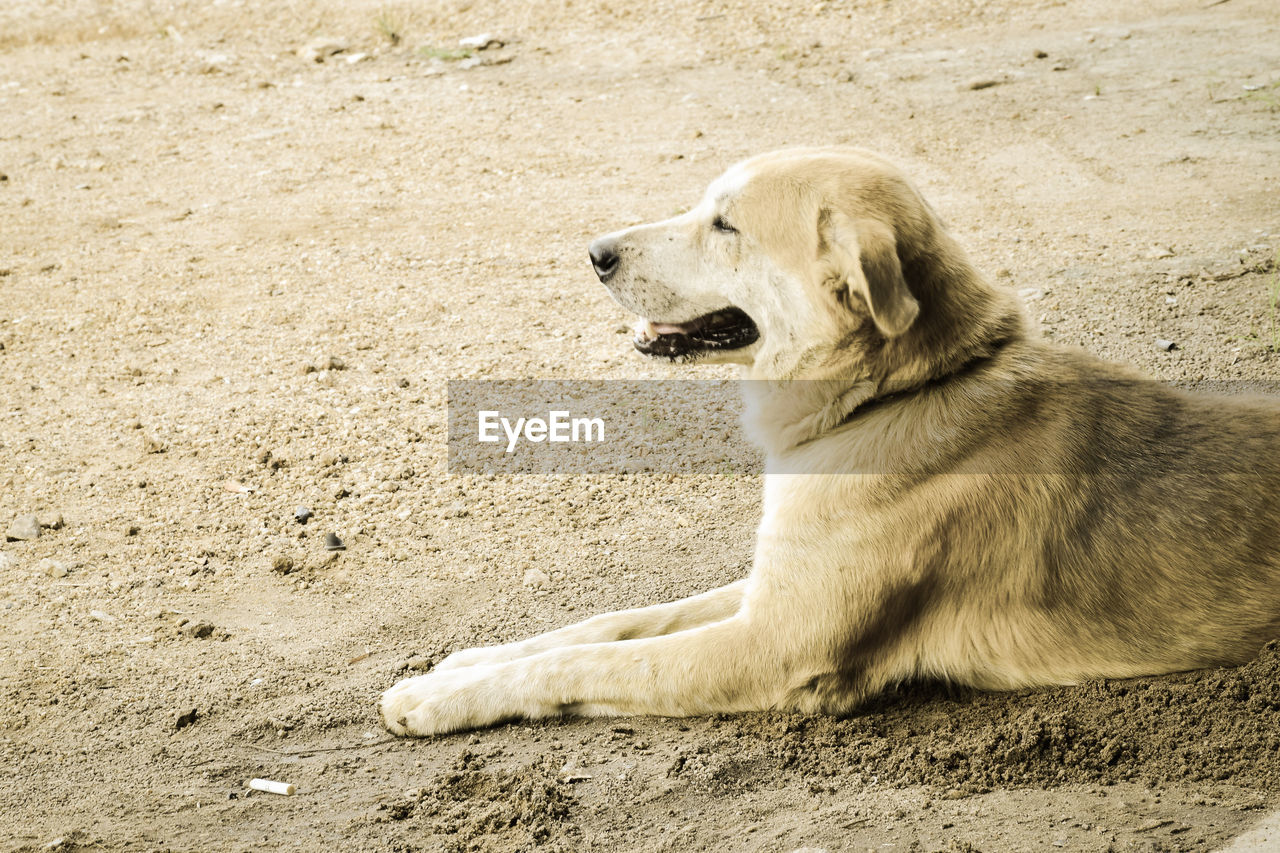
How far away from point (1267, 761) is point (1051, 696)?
53cm

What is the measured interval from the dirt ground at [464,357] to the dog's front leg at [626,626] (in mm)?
264

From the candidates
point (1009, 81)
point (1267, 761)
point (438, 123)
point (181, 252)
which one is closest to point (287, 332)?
point (181, 252)

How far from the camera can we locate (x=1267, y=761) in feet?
9.22

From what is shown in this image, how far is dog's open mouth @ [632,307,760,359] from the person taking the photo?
356cm

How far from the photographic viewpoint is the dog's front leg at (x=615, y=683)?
3123 millimetres

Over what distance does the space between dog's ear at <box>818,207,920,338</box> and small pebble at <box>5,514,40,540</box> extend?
316 cm

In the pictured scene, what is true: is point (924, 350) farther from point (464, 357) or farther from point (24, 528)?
point (24, 528)

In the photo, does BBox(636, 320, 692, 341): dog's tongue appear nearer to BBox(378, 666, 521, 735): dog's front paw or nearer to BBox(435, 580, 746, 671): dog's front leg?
BBox(435, 580, 746, 671): dog's front leg

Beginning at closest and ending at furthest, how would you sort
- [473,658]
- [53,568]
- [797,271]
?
[797,271] < [473,658] < [53,568]

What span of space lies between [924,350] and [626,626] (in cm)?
124

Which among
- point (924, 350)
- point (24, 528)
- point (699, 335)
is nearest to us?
point (924, 350)

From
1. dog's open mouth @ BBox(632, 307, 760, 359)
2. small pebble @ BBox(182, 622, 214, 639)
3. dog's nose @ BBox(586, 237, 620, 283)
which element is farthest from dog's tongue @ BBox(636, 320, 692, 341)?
small pebble @ BBox(182, 622, 214, 639)

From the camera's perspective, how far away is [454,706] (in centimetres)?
324

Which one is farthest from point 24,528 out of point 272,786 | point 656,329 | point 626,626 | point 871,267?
point 871,267
